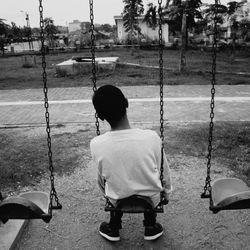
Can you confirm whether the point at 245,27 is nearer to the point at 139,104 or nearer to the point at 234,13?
the point at 234,13

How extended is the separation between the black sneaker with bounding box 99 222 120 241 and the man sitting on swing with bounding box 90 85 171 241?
2.06ft

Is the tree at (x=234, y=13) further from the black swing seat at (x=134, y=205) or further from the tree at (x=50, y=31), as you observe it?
the tree at (x=50, y=31)

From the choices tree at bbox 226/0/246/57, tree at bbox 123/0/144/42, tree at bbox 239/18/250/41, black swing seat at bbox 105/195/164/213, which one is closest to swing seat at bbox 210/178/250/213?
black swing seat at bbox 105/195/164/213

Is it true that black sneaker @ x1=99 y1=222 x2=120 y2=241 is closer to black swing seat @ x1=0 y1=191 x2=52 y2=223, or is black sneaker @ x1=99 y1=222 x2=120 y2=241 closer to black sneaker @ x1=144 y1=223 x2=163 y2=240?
black sneaker @ x1=144 y1=223 x2=163 y2=240

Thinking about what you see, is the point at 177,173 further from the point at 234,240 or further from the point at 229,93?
the point at 229,93

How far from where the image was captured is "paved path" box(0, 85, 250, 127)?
7293 mm

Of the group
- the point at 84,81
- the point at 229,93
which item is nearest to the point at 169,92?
the point at 229,93

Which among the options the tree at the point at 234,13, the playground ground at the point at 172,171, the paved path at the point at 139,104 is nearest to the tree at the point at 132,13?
the tree at the point at 234,13

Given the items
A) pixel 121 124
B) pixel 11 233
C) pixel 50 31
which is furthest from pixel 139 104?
pixel 50 31

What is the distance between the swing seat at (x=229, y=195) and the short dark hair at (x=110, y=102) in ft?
3.06

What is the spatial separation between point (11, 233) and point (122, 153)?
1.52m

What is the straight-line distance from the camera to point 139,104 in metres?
8.57

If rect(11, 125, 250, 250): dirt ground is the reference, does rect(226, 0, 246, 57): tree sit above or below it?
above

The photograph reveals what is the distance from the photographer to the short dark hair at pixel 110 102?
7.22 feet
